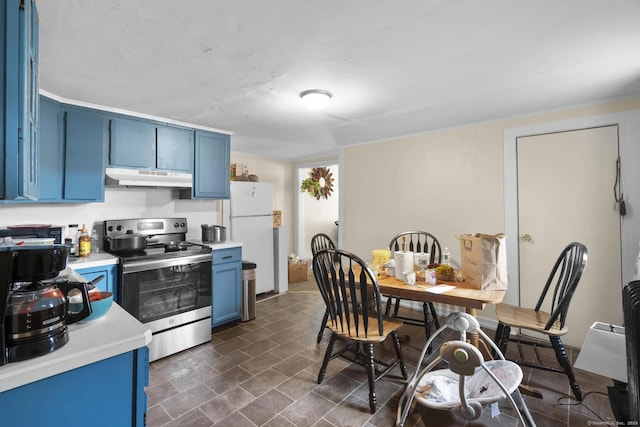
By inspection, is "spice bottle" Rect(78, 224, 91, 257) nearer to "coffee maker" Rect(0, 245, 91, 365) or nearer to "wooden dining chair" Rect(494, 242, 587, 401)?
"coffee maker" Rect(0, 245, 91, 365)

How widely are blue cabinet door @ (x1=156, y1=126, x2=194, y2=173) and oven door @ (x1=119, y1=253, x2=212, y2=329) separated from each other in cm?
102

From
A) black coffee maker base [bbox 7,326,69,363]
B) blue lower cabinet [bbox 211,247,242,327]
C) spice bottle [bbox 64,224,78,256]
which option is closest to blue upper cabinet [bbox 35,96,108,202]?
spice bottle [bbox 64,224,78,256]

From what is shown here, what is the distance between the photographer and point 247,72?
2.06 m

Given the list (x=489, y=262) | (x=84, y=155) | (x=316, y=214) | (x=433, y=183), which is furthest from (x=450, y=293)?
(x=316, y=214)

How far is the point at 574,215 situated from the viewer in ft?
9.05

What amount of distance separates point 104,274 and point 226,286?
111 cm

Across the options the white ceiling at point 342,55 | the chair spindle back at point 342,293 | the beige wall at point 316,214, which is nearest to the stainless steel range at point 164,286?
the white ceiling at point 342,55

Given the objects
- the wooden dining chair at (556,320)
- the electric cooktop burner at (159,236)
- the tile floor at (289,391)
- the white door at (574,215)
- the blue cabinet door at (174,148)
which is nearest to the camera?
the tile floor at (289,391)

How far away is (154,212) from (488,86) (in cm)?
337

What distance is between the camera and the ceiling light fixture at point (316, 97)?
2375mm

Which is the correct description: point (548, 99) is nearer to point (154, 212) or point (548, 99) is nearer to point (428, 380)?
point (428, 380)

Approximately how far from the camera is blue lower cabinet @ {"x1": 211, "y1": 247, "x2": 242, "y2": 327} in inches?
124

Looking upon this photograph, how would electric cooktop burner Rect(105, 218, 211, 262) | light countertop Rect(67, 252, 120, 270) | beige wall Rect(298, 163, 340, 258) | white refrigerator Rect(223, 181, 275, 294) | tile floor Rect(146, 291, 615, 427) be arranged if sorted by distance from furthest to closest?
beige wall Rect(298, 163, 340, 258) → white refrigerator Rect(223, 181, 275, 294) → electric cooktop burner Rect(105, 218, 211, 262) → light countertop Rect(67, 252, 120, 270) → tile floor Rect(146, 291, 615, 427)

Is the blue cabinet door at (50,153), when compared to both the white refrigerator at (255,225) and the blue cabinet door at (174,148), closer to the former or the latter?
the blue cabinet door at (174,148)
